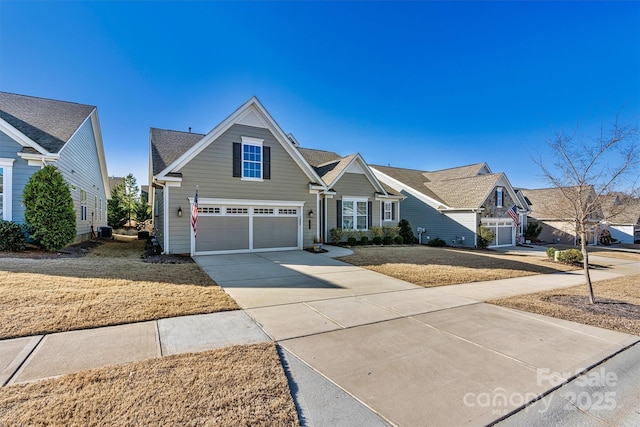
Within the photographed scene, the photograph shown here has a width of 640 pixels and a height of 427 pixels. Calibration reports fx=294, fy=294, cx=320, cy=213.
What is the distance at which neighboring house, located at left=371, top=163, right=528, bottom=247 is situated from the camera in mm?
21141

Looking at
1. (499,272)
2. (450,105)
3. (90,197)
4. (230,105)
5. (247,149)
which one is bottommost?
(499,272)

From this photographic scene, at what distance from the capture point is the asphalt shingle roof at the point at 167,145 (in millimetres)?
14036

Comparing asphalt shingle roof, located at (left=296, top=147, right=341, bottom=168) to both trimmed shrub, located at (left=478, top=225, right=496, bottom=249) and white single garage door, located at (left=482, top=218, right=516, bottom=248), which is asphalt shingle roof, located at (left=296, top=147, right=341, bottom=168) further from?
white single garage door, located at (left=482, top=218, right=516, bottom=248)

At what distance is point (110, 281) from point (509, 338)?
8.62m

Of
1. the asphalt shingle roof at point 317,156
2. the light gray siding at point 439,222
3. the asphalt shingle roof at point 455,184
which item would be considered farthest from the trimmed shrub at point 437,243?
the asphalt shingle roof at point 317,156

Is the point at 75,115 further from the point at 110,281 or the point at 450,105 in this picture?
the point at 450,105

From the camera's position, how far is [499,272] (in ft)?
36.4

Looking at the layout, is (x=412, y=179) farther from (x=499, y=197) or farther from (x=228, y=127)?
(x=228, y=127)

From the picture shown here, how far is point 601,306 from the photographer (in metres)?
6.97

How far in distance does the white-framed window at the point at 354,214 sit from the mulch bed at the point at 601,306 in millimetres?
12218

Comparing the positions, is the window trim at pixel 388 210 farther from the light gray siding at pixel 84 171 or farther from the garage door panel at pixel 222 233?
the light gray siding at pixel 84 171

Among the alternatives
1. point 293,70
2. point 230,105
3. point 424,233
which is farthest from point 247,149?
point 424,233

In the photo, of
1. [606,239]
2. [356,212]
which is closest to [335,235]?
[356,212]

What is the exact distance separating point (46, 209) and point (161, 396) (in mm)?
12524
